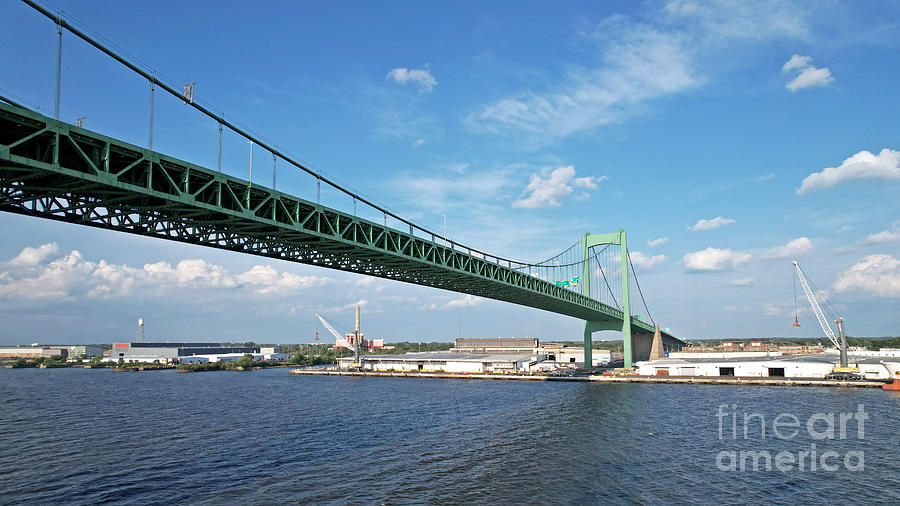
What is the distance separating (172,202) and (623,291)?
302 ft

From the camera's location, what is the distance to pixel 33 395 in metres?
74.8

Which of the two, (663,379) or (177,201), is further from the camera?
(663,379)

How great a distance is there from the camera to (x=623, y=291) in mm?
103375

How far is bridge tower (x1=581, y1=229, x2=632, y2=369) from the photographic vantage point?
102375mm

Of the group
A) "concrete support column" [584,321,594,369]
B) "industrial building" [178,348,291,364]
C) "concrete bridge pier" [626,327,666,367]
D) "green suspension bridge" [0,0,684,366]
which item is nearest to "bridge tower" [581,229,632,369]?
"concrete support column" [584,321,594,369]

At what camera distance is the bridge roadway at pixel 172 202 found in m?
19.7

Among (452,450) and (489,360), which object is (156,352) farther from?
(452,450)

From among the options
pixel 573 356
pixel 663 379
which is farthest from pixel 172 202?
pixel 573 356

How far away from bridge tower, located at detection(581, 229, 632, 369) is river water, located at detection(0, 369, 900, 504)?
36836 millimetres

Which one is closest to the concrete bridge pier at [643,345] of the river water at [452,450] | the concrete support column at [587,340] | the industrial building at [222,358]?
the concrete support column at [587,340]

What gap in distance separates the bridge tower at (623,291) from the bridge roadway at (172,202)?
63992mm

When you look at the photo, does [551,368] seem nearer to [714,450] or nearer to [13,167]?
[714,450]

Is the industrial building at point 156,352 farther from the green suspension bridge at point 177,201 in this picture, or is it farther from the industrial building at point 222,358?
the green suspension bridge at point 177,201

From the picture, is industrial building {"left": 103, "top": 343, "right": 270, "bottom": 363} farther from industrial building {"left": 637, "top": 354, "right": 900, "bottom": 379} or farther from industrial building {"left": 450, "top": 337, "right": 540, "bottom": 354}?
industrial building {"left": 637, "top": 354, "right": 900, "bottom": 379}
